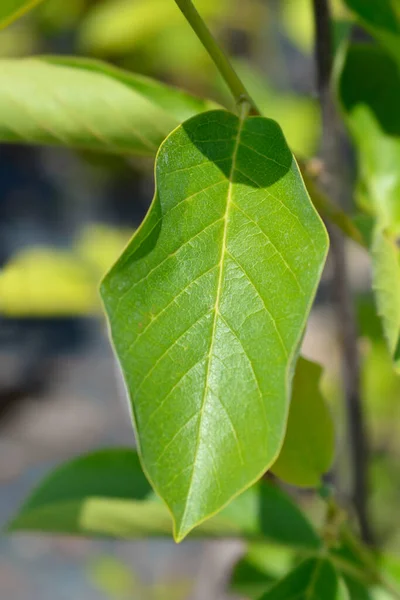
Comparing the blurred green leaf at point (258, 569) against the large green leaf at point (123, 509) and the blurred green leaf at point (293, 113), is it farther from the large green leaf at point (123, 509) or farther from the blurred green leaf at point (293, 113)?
the blurred green leaf at point (293, 113)

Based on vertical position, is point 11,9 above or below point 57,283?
above

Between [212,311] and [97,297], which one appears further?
[97,297]

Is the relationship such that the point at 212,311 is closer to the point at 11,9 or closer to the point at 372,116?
the point at 11,9

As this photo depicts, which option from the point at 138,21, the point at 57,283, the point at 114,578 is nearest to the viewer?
the point at 57,283

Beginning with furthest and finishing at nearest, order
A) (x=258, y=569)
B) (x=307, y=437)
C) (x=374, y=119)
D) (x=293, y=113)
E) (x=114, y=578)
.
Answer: (x=114, y=578) → (x=293, y=113) → (x=258, y=569) → (x=374, y=119) → (x=307, y=437)

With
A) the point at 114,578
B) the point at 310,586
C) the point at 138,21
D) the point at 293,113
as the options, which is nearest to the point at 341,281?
the point at 310,586

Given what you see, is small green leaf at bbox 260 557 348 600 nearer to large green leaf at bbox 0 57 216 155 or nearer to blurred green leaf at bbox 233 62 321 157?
large green leaf at bbox 0 57 216 155

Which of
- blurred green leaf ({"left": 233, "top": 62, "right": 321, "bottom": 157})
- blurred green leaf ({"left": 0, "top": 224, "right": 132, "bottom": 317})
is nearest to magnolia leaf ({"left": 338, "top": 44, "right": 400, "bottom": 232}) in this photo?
blurred green leaf ({"left": 0, "top": 224, "right": 132, "bottom": 317})

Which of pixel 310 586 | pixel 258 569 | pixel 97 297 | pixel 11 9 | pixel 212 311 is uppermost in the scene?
pixel 11 9
